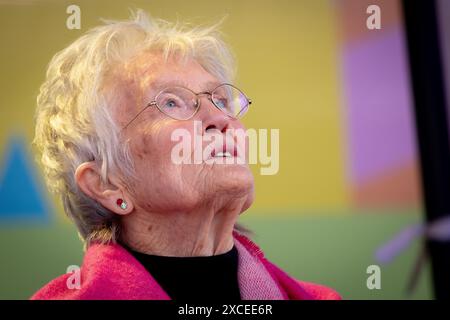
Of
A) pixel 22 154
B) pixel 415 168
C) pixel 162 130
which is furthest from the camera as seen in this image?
pixel 415 168

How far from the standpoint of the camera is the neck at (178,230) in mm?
1288

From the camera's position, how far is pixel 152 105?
127cm

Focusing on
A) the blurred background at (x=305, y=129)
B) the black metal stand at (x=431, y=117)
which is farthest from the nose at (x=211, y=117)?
the black metal stand at (x=431, y=117)

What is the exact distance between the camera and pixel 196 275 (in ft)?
4.16

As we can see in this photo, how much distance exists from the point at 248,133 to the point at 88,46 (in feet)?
1.49

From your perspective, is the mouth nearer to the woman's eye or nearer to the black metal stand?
the woman's eye

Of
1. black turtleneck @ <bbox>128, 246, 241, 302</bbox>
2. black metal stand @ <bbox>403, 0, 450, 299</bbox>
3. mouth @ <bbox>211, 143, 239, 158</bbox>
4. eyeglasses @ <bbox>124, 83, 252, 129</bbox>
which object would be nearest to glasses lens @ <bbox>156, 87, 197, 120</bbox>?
eyeglasses @ <bbox>124, 83, 252, 129</bbox>

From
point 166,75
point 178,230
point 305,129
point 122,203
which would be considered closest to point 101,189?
point 122,203

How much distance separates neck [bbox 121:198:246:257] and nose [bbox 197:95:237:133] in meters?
0.18

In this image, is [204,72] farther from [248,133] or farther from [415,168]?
[415,168]

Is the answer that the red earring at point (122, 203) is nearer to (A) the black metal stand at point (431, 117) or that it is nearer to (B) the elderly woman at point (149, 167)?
(B) the elderly woman at point (149, 167)

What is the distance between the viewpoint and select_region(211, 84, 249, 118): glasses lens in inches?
52.7
